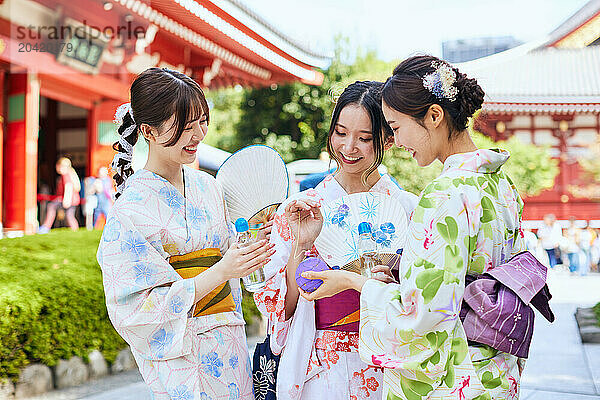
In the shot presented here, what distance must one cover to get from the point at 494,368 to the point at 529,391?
3.38 m

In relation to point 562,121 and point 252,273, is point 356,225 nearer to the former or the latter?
point 252,273

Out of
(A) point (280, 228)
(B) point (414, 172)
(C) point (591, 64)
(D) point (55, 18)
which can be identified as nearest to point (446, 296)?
(A) point (280, 228)

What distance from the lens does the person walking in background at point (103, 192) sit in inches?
385

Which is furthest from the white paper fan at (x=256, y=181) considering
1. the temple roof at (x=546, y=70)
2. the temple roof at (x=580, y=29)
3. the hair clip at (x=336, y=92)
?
the temple roof at (x=546, y=70)

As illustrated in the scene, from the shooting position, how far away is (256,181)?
2.25 meters

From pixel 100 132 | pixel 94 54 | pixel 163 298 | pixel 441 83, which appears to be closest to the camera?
pixel 441 83

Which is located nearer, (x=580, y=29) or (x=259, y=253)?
(x=259, y=253)

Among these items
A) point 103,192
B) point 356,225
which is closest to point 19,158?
point 103,192

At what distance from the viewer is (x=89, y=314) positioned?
15.3 feet

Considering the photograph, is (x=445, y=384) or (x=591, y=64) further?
(x=591, y=64)

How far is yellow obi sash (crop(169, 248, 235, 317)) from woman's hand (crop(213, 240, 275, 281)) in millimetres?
122

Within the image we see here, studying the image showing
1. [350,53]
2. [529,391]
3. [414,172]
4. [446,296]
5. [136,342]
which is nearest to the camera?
[446,296]

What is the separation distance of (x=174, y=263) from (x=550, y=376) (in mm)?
4187

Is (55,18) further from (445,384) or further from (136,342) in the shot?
(445,384)
